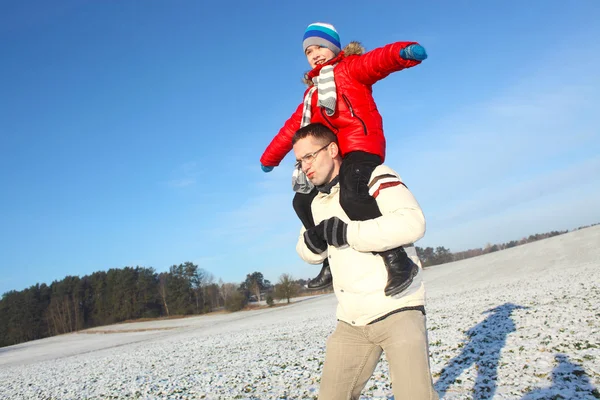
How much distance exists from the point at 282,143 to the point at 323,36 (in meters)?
0.98

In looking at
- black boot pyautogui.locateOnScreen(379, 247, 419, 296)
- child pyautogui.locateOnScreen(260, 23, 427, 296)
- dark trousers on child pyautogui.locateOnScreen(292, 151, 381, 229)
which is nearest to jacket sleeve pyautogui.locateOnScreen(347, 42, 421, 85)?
child pyautogui.locateOnScreen(260, 23, 427, 296)

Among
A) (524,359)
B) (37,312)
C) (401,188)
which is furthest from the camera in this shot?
(37,312)

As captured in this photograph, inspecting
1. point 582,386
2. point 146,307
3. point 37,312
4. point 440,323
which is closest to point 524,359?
point 582,386

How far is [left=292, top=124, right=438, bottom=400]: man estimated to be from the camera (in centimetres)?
221

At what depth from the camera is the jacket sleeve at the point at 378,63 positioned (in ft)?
8.52

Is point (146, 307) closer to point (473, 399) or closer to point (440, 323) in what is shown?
point (440, 323)

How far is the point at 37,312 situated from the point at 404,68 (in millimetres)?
97556

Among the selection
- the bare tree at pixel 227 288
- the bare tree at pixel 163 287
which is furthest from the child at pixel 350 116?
the bare tree at pixel 227 288

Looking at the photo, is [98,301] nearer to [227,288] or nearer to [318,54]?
[227,288]

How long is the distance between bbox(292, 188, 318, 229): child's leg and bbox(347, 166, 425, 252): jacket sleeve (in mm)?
748

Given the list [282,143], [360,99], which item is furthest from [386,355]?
[282,143]

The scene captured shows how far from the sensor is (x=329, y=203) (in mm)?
2809

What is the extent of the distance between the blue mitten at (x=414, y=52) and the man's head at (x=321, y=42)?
3.21ft

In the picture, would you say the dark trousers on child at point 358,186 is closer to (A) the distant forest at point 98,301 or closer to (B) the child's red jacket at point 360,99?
(B) the child's red jacket at point 360,99
